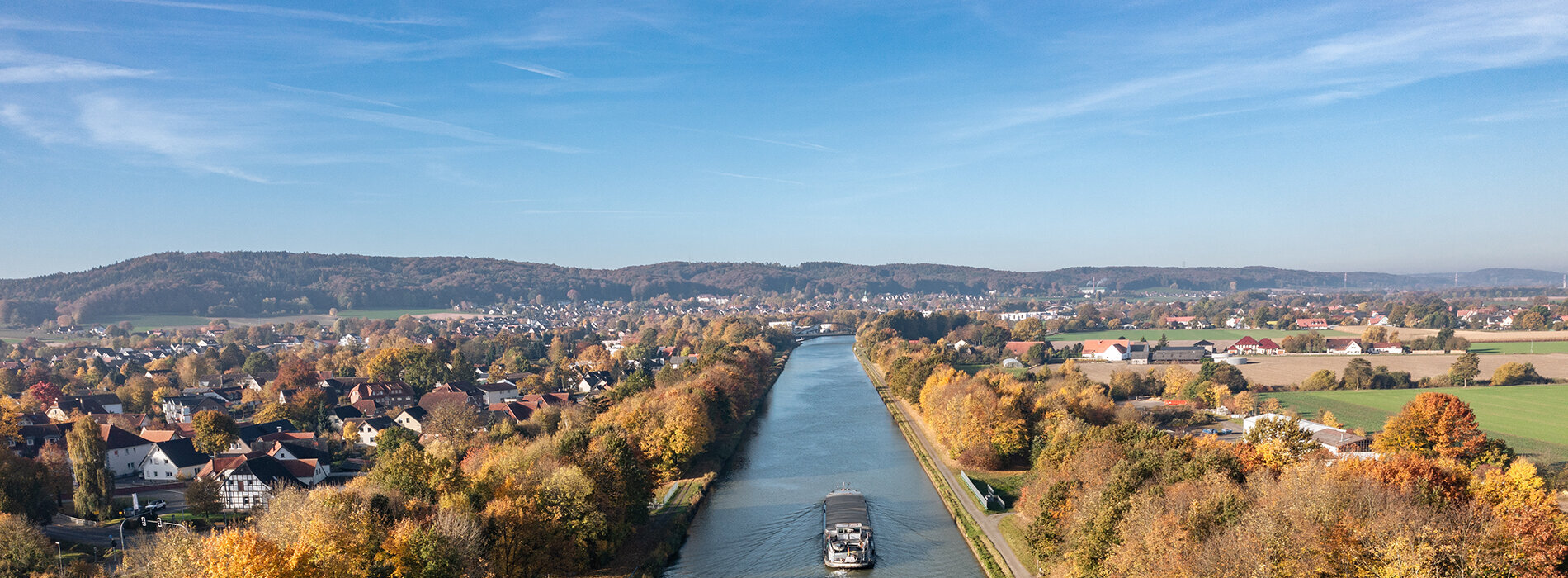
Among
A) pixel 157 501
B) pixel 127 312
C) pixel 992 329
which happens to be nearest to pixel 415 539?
pixel 157 501

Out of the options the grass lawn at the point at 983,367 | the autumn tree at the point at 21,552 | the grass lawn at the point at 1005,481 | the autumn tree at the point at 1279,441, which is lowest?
the grass lawn at the point at 983,367

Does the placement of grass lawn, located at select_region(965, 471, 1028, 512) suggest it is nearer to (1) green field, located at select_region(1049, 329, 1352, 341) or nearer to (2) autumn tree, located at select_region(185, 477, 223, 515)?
(2) autumn tree, located at select_region(185, 477, 223, 515)

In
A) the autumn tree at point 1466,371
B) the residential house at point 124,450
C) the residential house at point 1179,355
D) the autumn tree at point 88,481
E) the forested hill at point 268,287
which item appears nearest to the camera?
the autumn tree at point 88,481

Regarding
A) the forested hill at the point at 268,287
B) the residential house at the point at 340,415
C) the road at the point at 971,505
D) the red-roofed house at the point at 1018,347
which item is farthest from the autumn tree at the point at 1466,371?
the forested hill at the point at 268,287

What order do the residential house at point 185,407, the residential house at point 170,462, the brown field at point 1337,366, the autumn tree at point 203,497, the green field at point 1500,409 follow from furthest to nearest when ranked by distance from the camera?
1. the brown field at point 1337,366
2. the residential house at point 185,407
3. the residential house at point 170,462
4. the green field at point 1500,409
5. the autumn tree at point 203,497

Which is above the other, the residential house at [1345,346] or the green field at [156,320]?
the green field at [156,320]

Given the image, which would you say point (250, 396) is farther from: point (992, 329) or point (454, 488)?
point (992, 329)

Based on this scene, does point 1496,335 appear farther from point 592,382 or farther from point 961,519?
point 592,382

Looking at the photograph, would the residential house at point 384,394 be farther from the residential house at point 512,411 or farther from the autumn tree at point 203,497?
the autumn tree at point 203,497
